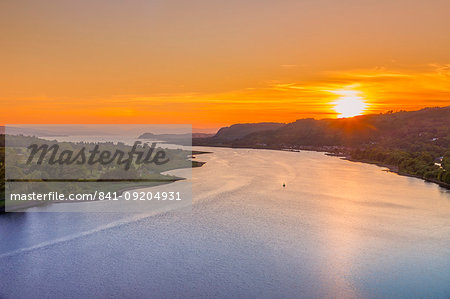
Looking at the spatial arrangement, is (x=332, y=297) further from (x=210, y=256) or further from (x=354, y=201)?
(x=354, y=201)

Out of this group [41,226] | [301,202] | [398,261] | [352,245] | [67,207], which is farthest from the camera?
[301,202]

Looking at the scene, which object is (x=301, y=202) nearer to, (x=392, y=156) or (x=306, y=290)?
(x=306, y=290)

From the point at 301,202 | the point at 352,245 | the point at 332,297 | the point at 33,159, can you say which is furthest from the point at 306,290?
the point at 33,159

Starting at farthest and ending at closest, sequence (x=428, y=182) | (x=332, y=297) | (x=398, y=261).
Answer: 1. (x=428, y=182)
2. (x=398, y=261)
3. (x=332, y=297)

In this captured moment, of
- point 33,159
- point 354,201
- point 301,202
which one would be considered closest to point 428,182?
point 354,201

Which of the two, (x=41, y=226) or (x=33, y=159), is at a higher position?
(x=33, y=159)

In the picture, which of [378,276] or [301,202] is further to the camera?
[301,202]
